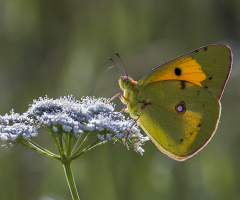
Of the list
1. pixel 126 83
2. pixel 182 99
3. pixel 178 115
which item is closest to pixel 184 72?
pixel 182 99

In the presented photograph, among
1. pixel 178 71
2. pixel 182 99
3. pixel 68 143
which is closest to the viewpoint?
pixel 68 143

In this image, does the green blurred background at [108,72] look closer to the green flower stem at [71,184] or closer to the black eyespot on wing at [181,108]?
the black eyespot on wing at [181,108]

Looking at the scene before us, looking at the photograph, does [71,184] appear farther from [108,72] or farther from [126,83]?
[108,72]

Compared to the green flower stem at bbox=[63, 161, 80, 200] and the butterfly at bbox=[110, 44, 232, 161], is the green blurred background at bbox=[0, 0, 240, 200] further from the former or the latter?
the green flower stem at bbox=[63, 161, 80, 200]

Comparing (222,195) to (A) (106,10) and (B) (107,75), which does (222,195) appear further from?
(A) (106,10)

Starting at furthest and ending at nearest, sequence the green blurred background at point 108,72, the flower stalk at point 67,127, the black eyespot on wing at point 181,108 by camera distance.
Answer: the green blurred background at point 108,72 < the black eyespot on wing at point 181,108 < the flower stalk at point 67,127

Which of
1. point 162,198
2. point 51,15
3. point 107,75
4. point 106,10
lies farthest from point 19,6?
point 162,198

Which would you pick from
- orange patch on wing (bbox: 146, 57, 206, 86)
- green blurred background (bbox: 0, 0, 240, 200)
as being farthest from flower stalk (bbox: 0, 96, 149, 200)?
green blurred background (bbox: 0, 0, 240, 200)

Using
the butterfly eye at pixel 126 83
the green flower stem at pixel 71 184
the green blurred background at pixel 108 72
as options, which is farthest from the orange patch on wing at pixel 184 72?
the green flower stem at pixel 71 184
